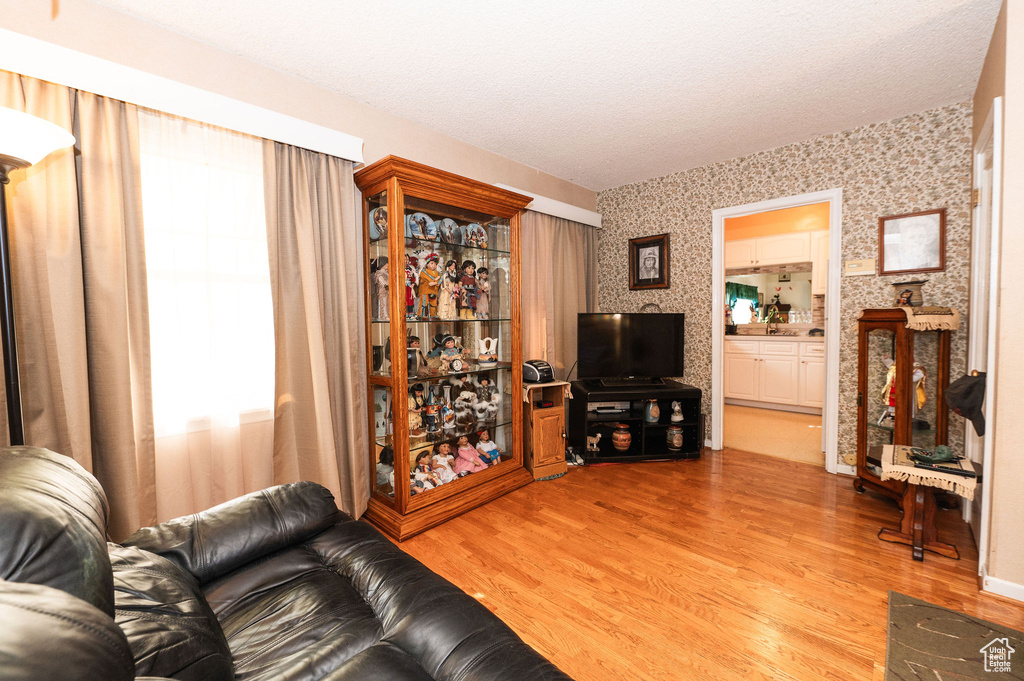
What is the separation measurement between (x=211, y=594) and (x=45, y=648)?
1069mm

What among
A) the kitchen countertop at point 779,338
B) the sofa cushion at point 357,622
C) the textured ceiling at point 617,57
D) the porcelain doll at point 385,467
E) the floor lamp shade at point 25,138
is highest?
→ the textured ceiling at point 617,57

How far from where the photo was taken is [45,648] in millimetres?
438

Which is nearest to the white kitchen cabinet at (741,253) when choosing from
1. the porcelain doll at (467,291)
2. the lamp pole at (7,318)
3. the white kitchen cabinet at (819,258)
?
the white kitchen cabinet at (819,258)

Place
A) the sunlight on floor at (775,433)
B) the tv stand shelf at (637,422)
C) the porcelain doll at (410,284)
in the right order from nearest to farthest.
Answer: the porcelain doll at (410,284) → the tv stand shelf at (637,422) → the sunlight on floor at (775,433)

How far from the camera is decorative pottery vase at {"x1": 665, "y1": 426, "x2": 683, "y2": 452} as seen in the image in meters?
3.83

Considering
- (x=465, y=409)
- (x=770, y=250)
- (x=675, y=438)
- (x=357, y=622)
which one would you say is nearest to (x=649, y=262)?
(x=675, y=438)

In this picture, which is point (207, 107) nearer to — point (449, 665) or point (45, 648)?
point (45, 648)

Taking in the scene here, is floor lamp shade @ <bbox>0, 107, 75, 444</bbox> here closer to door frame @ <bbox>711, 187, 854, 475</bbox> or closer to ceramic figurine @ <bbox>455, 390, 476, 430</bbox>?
ceramic figurine @ <bbox>455, 390, 476, 430</bbox>

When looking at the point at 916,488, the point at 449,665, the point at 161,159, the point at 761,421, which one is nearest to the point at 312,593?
the point at 449,665

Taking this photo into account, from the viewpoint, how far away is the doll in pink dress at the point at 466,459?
3.03 m

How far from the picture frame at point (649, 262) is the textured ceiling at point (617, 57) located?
3.98ft

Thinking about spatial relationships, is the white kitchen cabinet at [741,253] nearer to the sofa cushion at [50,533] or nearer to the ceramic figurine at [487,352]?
the ceramic figurine at [487,352]

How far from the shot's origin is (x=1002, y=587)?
6.29ft

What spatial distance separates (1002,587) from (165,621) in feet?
10.2
